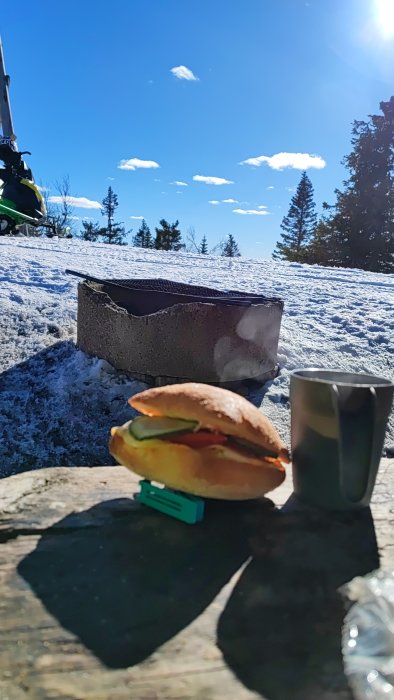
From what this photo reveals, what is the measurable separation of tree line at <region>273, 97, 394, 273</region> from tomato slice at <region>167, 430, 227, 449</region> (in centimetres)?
2359

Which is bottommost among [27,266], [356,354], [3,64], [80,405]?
[80,405]

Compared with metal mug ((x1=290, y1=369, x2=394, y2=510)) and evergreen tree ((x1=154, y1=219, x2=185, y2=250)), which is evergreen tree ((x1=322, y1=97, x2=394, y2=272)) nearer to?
evergreen tree ((x1=154, y1=219, x2=185, y2=250))

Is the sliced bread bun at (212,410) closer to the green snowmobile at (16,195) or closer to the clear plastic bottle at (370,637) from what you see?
the clear plastic bottle at (370,637)

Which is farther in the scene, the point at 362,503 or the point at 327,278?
the point at 327,278

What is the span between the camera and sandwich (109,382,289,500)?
79cm

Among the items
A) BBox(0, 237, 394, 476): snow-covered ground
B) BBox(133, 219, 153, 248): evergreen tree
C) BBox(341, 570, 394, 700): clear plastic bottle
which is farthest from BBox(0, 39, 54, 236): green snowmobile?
BBox(133, 219, 153, 248): evergreen tree

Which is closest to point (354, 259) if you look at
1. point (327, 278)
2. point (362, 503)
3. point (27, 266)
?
point (327, 278)

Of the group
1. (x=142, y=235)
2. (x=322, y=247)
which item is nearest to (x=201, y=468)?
(x=322, y=247)

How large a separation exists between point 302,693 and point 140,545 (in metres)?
0.31

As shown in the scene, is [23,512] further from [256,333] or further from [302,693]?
[256,333]

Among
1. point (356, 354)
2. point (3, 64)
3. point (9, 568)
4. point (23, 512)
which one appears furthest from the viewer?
point (3, 64)

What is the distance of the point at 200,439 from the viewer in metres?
0.83

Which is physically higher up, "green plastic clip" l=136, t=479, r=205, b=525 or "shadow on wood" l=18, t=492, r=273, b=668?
"green plastic clip" l=136, t=479, r=205, b=525

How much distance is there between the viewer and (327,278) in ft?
22.2
